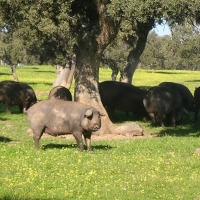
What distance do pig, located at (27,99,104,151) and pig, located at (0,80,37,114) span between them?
→ 45.9 feet

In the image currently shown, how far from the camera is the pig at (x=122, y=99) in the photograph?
1106 inches

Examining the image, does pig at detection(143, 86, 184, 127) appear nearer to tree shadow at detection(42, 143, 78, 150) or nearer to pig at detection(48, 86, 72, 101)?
pig at detection(48, 86, 72, 101)

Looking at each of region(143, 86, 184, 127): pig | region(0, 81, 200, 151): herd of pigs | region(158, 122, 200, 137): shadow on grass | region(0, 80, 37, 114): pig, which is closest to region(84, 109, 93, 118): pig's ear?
region(0, 81, 200, 151): herd of pigs

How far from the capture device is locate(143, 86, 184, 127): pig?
1013 inches

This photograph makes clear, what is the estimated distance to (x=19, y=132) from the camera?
2298 centimetres

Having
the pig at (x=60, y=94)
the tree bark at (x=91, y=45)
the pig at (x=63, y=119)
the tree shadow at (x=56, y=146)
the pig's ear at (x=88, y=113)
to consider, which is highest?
the tree bark at (x=91, y=45)

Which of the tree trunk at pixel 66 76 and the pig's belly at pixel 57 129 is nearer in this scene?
the pig's belly at pixel 57 129

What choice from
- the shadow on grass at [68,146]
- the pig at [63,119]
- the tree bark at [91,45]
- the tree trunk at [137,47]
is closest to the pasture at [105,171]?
the shadow on grass at [68,146]

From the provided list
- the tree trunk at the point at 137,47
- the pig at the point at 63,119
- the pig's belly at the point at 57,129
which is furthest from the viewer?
the tree trunk at the point at 137,47

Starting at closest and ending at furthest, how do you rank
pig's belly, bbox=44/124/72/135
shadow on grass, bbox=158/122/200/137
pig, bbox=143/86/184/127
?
1. pig's belly, bbox=44/124/72/135
2. shadow on grass, bbox=158/122/200/137
3. pig, bbox=143/86/184/127

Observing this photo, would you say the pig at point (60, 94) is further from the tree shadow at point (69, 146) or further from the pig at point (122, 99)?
the tree shadow at point (69, 146)

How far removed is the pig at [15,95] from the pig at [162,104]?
803cm

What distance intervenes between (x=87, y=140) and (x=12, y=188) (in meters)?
5.54

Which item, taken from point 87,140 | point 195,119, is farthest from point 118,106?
point 87,140
